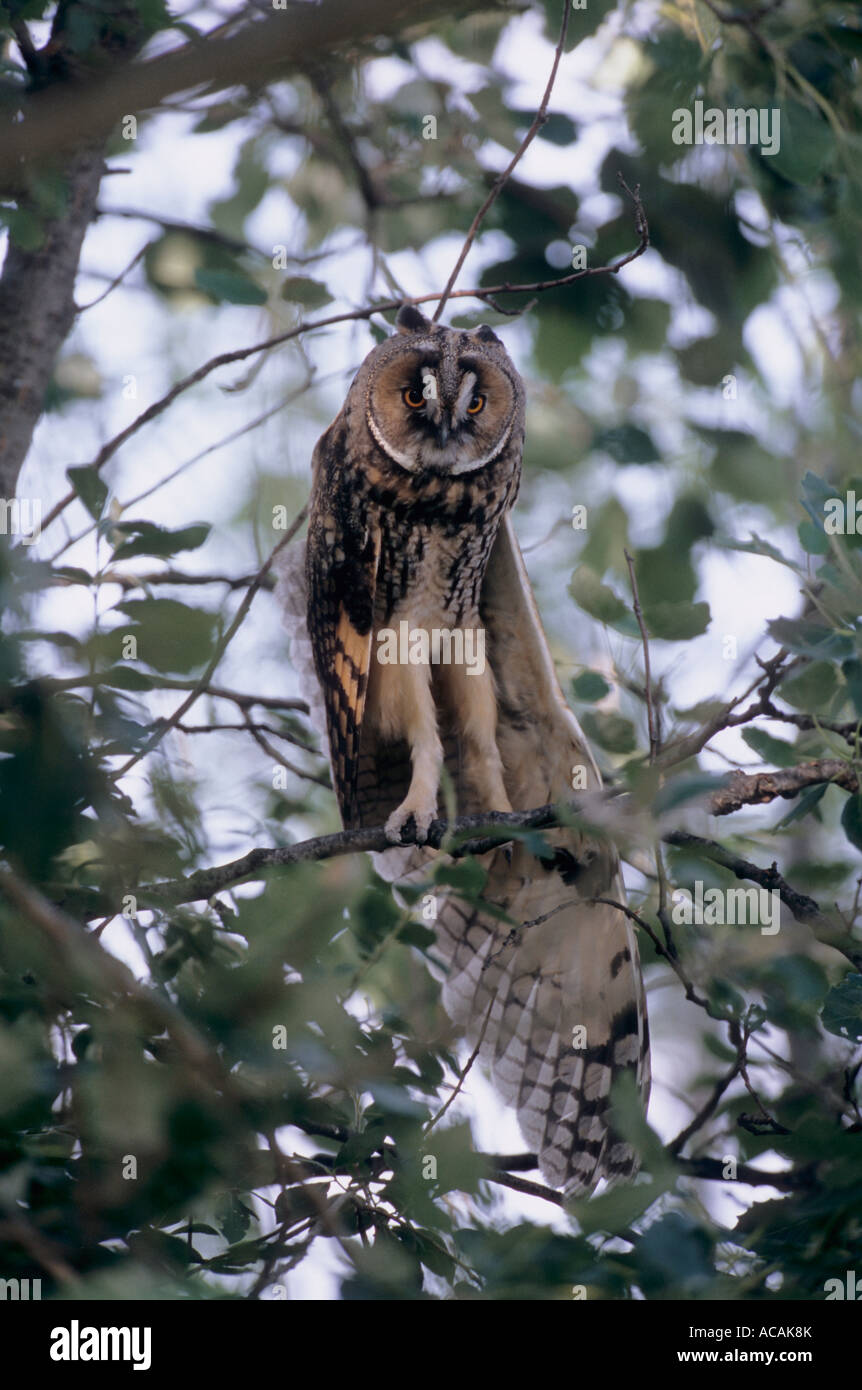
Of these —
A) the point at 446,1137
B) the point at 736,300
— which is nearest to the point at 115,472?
the point at 736,300

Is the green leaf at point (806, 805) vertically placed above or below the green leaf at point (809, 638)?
below

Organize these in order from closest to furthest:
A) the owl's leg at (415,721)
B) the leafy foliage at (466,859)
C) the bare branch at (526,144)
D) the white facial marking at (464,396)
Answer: the leafy foliage at (466,859), the bare branch at (526,144), the white facial marking at (464,396), the owl's leg at (415,721)

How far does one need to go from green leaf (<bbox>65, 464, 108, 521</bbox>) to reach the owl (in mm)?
1021

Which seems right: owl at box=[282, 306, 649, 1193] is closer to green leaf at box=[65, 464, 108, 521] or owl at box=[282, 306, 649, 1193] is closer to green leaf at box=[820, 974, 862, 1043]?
green leaf at box=[820, 974, 862, 1043]

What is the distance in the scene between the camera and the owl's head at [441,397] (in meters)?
2.61

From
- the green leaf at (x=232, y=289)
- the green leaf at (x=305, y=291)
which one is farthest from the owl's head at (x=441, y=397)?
the green leaf at (x=232, y=289)

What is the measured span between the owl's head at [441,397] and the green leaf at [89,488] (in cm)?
103

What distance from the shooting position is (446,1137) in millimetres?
1309

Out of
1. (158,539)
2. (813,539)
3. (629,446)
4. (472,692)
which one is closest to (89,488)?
(158,539)

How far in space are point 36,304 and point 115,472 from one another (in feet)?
1.52

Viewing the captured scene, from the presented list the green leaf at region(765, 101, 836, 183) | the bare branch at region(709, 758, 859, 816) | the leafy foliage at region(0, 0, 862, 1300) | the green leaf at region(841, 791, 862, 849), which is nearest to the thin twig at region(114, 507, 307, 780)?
the leafy foliage at region(0, 0, 862, 1300)

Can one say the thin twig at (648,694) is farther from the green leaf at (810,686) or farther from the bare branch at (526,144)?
the bare branch at (526,144)

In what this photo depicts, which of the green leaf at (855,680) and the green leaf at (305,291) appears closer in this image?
the green leaf at (855,680)

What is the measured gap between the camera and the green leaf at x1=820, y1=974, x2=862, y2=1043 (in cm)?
168
